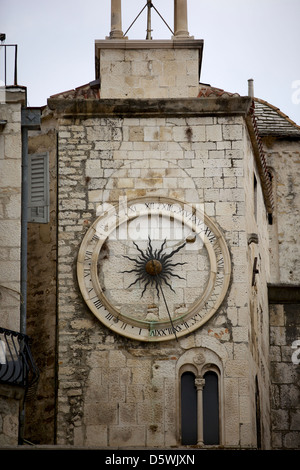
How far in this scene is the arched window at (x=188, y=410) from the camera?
83.7ft

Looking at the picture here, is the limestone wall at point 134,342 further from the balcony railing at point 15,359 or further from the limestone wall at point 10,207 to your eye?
the balcony railing at point 15,359

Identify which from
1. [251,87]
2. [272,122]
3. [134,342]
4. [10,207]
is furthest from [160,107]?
[251,87]

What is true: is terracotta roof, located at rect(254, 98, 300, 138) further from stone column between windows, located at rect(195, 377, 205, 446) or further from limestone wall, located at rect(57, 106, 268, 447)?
stone column between windows, located at rect(195, 377, 205, 446)

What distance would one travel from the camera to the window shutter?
25.6 metres

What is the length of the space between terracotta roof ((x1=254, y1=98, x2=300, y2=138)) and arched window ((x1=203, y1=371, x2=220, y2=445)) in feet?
30.5

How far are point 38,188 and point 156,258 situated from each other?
7.26 feet

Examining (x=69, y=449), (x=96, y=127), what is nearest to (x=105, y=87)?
(x=96, y=127)

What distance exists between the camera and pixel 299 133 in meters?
34.2

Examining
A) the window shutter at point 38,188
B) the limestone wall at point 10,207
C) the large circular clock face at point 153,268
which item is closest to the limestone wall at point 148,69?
the large circular clock face at point 153,268

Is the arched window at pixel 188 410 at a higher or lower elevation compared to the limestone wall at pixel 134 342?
lower

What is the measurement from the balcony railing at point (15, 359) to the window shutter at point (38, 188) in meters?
2.64

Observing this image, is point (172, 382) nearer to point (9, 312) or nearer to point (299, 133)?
point (9, 312)

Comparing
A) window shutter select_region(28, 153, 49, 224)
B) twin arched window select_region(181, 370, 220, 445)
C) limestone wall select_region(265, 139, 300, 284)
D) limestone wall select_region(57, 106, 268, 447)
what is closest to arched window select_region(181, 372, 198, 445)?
twin arched window select_region(181, 370, 220, 445)

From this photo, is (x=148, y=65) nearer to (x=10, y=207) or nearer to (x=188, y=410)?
(x=10, y=207)
